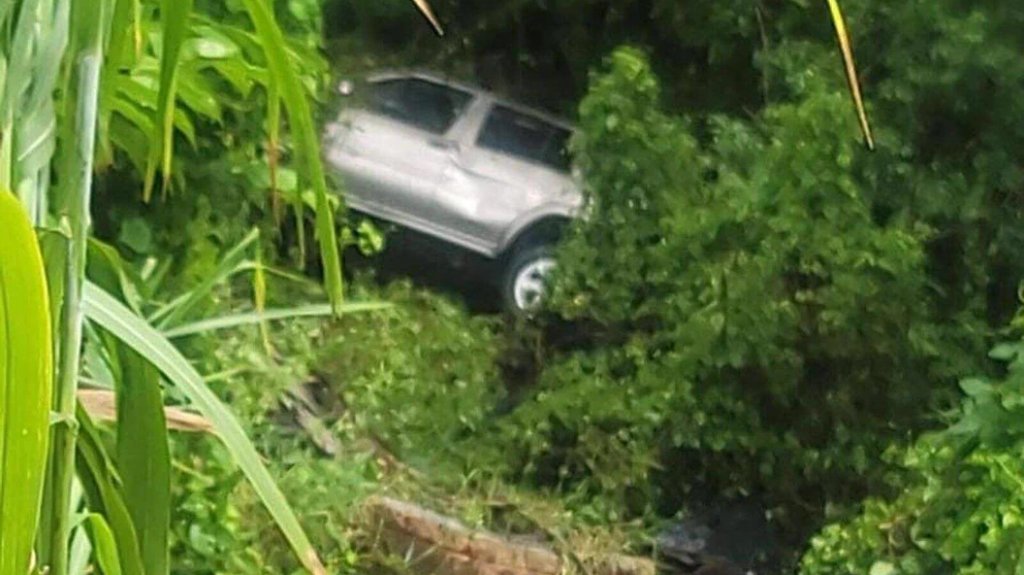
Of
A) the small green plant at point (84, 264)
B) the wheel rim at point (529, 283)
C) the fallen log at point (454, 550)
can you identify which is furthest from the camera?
Result: the wheel rim at point (529, 283)

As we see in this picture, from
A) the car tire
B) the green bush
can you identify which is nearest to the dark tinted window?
the car tire

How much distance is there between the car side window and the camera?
165 inches

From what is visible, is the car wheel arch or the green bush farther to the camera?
the car wheel arch

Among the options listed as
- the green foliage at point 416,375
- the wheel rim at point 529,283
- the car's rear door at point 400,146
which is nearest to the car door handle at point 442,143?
the car's rear door at point 400,146

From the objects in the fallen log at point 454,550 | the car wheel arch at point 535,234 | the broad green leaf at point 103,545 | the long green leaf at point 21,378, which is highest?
the long green leaf at point 21,378

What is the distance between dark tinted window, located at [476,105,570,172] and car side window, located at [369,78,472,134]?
0.33 ft

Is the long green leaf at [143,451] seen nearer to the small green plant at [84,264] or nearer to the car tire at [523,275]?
the small green plant at [84,264]

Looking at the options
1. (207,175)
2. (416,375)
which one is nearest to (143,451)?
(207,175)

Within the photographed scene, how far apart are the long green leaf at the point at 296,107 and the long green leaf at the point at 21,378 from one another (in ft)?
0.70

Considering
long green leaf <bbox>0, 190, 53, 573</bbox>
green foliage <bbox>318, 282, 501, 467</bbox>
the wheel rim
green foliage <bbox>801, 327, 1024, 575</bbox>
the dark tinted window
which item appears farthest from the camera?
the dark tinted window

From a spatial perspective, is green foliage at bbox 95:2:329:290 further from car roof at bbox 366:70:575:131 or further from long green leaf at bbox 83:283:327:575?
car roof at bbox 366:70:575:131

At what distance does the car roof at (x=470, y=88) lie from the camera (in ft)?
13.7

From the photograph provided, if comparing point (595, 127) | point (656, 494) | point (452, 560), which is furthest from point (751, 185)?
point (452, 560)

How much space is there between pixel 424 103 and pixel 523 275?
0.56 metres
